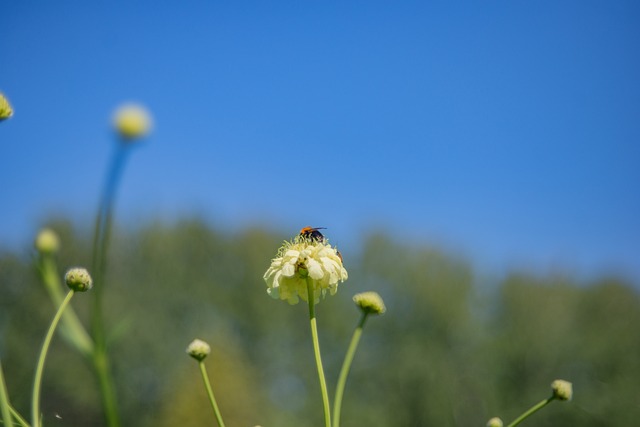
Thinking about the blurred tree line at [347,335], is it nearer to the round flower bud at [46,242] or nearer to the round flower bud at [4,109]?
the round flower bud at [46,242]

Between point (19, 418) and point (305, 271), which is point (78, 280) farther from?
point (305, 271)

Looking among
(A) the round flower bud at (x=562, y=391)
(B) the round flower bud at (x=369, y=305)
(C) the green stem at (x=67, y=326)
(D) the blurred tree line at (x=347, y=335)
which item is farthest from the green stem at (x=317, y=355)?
(D) the blurred tree line at (x=347, y=335)

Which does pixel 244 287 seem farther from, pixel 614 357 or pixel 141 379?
pixel 614 357

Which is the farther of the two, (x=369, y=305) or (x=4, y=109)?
(x=369, y=305)

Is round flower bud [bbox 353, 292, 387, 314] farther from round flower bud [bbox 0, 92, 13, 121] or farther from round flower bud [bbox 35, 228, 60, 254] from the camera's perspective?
round flower bud [bbox 0, 92, 13, 121]

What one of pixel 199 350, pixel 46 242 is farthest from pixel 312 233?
pixel 46 242
